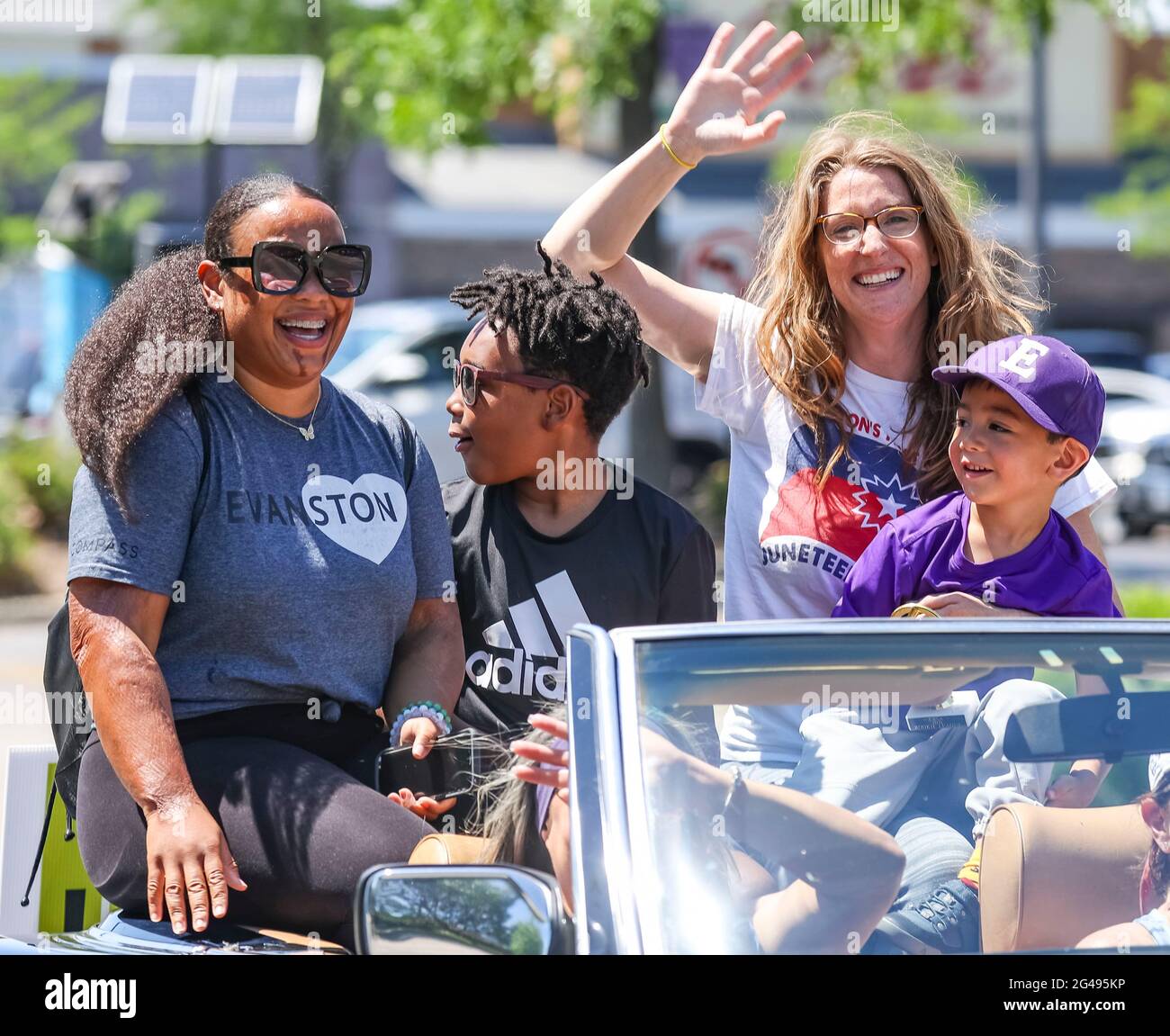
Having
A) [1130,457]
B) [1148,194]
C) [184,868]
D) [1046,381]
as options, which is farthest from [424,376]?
[1148,194]

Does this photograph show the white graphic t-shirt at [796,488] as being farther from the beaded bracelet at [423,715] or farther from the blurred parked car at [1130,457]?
the blurred parked car at [1130,457]

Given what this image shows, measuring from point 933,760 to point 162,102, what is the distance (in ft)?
35.1

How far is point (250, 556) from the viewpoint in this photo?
305cm

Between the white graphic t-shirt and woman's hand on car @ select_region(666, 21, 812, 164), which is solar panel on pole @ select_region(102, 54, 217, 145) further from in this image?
the white graphic t-shirt

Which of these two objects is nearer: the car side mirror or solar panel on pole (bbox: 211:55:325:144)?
the car side mirror

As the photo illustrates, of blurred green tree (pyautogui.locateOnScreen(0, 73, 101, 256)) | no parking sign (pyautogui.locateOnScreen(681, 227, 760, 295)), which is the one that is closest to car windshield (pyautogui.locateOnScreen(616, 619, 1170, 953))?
no parking sign (pyautogui.locateOnScreen(681, 227, 760, 295))

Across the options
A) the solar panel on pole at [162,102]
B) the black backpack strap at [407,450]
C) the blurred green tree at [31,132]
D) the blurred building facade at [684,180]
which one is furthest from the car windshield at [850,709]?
the blurred green tree at [31,132]

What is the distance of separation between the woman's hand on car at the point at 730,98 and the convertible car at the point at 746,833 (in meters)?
1.56

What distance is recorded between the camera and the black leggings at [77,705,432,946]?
2895 mm

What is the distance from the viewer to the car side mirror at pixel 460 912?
2.10 metres

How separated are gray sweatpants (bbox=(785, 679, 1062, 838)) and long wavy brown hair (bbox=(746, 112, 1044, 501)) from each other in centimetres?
98

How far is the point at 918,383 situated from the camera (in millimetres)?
3555
